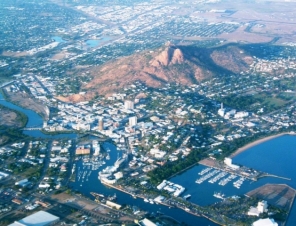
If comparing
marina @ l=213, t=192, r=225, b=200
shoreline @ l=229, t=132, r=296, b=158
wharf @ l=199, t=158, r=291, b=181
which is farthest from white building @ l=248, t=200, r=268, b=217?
shoreline @ l=229, t=132, r=296, b=158

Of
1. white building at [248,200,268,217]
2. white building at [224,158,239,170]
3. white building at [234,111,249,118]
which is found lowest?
white building at [234,111,249,118]

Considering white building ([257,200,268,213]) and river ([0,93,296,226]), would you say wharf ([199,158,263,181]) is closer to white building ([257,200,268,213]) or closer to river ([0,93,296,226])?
river ([0,93,296,226])

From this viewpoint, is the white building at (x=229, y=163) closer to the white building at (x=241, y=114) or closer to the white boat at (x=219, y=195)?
the white boat at (x=219, y=195)

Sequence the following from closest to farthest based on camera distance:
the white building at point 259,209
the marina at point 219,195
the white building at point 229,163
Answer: the white building at point 259,209, the marina at point 219,195, the white building at point 229,163

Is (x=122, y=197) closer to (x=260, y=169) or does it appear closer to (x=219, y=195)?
(x=219, y=195)

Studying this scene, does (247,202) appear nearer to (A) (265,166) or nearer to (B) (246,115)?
(A) (265,166)

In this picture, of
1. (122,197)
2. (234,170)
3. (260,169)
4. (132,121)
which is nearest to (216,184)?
(234,170)

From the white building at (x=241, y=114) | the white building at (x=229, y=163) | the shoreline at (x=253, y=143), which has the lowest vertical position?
the shoreline at (x=253, y=143)

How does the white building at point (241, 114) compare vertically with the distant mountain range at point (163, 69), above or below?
below

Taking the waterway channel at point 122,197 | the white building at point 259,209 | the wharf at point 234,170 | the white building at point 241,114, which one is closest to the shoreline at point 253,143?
the wharf at point 234,170
